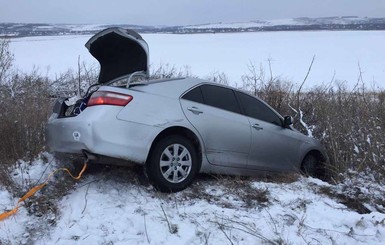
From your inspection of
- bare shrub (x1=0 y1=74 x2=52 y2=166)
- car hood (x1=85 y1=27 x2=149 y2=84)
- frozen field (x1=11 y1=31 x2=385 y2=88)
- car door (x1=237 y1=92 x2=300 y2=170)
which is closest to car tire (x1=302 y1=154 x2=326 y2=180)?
car door (x1=237 y1=92 x2=300 y2=170)

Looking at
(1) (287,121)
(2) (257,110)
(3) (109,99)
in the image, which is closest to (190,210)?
(3) (109,99)

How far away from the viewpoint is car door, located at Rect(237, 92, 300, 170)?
611 centimetres

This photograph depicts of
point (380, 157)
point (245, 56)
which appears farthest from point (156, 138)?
point (245, 56)

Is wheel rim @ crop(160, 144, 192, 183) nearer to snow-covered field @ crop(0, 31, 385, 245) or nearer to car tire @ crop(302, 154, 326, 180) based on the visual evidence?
snow-covered field @ crop(0, 31, 385, 245)

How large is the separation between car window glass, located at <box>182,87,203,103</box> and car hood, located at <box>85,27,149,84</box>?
28.2 inches

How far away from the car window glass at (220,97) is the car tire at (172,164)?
741mm

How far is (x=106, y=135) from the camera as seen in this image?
471 cm

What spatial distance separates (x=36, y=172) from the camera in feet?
18.5

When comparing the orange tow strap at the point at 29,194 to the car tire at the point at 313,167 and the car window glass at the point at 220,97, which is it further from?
the car tire at the point at 313,167

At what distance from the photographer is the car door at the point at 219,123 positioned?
5453 millimetres

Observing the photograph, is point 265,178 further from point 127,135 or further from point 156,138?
point 127,135

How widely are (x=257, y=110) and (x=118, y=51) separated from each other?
219cm

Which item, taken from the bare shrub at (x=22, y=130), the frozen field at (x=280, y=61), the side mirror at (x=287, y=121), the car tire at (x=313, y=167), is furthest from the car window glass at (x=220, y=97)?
the frozen field at (x=280, y=61)

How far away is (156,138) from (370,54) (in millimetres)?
40698
